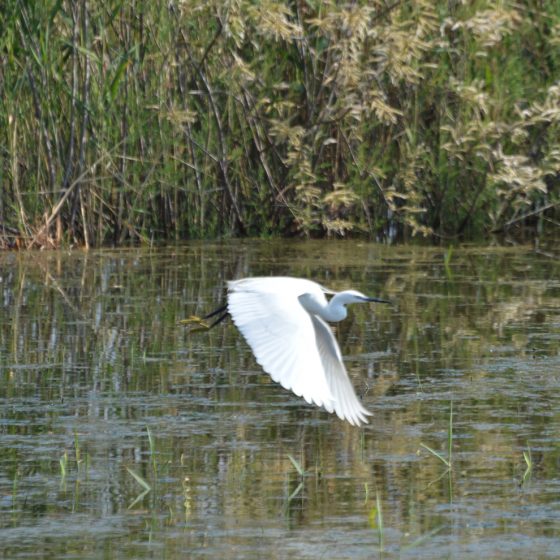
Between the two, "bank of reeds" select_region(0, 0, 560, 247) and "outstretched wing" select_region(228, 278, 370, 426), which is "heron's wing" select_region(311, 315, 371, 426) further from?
"bank of reeds" select_region(0, 0, 560, 247)

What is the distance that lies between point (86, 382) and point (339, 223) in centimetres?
441

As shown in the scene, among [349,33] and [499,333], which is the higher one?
[349,33]

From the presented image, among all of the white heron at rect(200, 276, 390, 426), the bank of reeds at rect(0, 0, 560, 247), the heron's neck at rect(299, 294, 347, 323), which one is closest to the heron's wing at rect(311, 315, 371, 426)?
the white heron at rect(200, 276, 390, 426)

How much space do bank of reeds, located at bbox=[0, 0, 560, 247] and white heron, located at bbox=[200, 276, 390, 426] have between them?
398 cm

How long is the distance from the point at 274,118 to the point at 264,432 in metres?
5.53

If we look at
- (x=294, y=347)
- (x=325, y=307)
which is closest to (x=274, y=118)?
(x=325, y=307)

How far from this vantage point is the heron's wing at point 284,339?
4.02 metres

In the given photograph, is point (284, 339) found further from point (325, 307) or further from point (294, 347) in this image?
point (325, 307)

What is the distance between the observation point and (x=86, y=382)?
5.36 m

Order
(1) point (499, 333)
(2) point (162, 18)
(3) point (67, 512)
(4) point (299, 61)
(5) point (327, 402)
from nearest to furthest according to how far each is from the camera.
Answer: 1. (3) point (67, 512)
2. (5) point (327, 402)
3. (1) point (499, 333)
4. (2) point (162, 18)
5. (4) point (299, 61)

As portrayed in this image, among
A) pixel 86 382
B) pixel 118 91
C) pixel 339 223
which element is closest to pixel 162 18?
pixel 118 91

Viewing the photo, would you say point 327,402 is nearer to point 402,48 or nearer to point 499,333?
point 499,333

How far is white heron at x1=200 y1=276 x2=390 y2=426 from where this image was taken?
4.06 meters

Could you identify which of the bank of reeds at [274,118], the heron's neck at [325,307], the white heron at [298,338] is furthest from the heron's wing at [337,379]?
the bank of reeds at [274,118]
